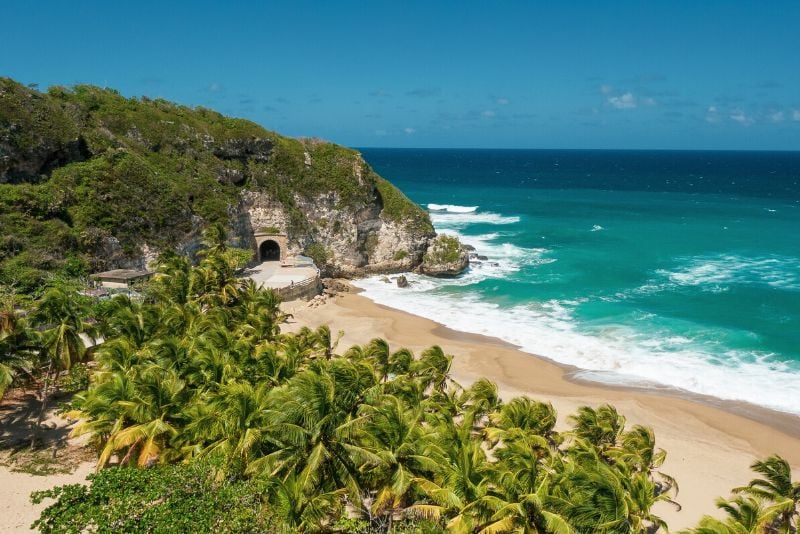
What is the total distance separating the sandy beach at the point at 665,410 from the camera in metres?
22.2

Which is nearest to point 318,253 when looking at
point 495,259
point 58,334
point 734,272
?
point 495,259

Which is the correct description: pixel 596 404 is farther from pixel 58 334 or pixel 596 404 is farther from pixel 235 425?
pixel 58 334

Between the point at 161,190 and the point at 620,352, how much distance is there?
118 ft

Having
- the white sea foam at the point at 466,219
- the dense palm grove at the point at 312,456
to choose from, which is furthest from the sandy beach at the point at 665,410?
the white sea foam at the point at 466,219

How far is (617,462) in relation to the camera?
17391mm

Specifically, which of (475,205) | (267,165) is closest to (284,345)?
(267,165)

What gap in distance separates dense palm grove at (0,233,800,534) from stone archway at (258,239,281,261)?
31.1 m

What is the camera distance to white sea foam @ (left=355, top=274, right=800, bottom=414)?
30.2 metres

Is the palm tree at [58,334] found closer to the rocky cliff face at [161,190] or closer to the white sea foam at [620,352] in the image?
the rocky cliff face at [161,190]

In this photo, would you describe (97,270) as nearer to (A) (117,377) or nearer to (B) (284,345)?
(B) (284,345)

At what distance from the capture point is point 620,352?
34.9 meters

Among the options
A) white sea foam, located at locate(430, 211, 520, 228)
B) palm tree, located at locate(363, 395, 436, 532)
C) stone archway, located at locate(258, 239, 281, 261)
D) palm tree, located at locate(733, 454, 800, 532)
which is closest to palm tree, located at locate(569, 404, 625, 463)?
palm tree, located at locate(733, 454, 800, 532)

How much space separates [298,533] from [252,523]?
3.70 ft

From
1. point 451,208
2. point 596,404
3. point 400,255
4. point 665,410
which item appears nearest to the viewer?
point 665,410
